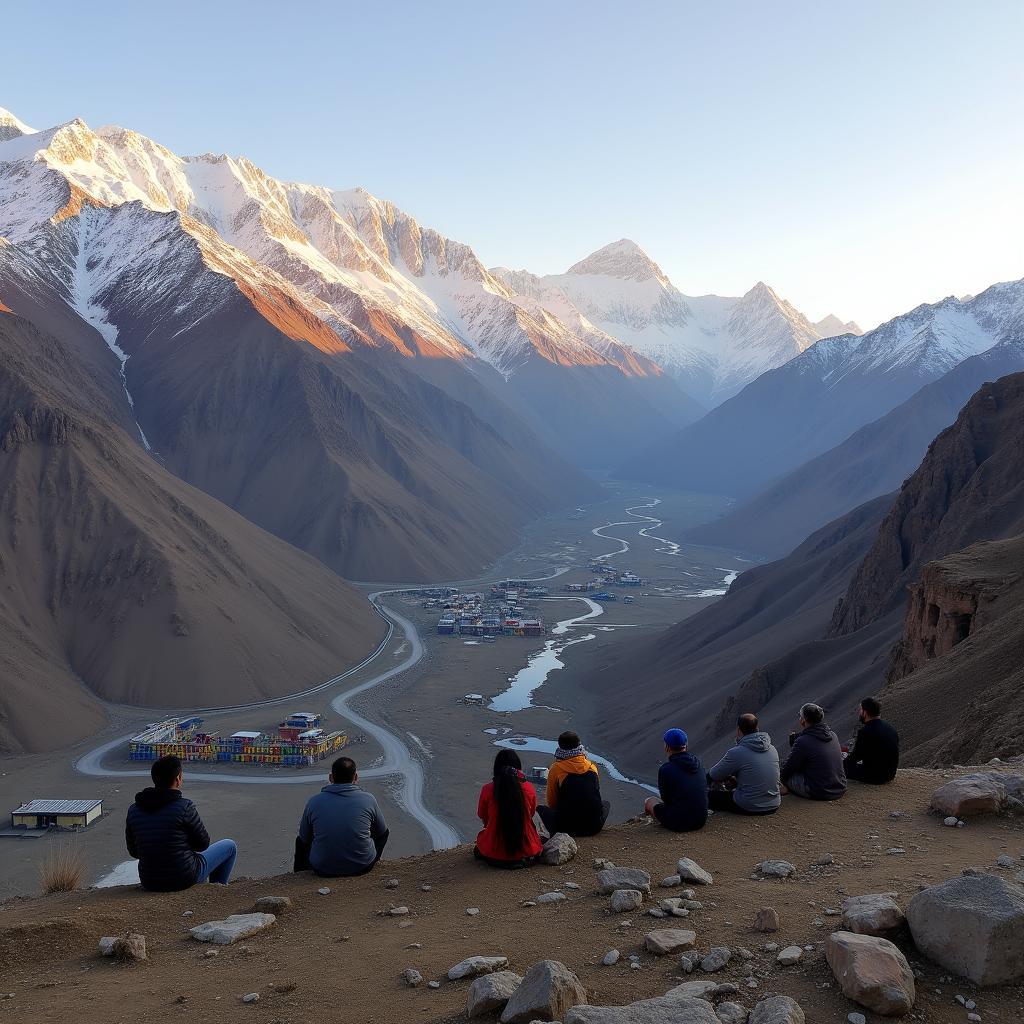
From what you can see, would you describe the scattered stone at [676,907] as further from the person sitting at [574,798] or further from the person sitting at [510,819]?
the person sitting at [574,798]

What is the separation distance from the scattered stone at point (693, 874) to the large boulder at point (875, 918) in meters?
2.40

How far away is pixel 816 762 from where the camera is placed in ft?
45.3

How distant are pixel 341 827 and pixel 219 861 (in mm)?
2286

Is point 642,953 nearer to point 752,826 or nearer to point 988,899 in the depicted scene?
point 988,899

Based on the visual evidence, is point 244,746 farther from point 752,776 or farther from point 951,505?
point 752,776

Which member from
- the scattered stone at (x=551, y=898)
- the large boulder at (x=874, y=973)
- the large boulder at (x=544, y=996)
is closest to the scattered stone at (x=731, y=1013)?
the large boulder at (x=874, y=973)

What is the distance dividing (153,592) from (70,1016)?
72.3 metres

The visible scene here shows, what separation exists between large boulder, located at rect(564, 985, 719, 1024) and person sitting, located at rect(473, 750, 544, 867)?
458cm

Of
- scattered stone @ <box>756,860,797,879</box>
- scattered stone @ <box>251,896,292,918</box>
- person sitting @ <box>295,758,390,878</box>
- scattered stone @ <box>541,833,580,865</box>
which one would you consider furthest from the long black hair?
scattered stone @ <box>756,860,797,879</box>

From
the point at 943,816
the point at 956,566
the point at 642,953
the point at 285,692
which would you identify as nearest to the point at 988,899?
the point at 642,953

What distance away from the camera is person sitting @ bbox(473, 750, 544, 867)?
11867 millimetres

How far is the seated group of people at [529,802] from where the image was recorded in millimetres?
12031

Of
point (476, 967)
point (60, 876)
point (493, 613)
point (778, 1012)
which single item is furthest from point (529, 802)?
point (493, 613)

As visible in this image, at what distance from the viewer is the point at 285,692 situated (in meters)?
77.5
